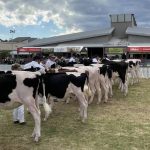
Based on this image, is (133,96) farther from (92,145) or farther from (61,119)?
(92,145)

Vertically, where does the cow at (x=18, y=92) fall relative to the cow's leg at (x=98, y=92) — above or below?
above

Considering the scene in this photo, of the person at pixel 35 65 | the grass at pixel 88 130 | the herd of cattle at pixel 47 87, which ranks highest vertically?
the person at pixel 35 65

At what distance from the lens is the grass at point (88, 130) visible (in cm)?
982

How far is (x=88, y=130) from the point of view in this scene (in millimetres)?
11430

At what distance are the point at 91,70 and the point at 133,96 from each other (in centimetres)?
399

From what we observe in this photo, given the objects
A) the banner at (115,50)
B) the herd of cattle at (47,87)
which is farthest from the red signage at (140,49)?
the herd of cattle at (47,87)

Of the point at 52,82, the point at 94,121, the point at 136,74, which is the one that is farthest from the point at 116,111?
the point at 136,74

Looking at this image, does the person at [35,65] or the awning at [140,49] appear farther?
the awning at [140,49]

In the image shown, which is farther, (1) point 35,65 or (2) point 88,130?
(1) point 35,65

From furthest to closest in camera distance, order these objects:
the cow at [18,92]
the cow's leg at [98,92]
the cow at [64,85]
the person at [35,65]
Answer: the cow's leg at [98,92] → the person at [35,65] → the cow at [64,85] → the cow at [18,92]

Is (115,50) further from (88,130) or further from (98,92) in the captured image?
(88,130)

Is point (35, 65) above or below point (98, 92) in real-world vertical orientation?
above

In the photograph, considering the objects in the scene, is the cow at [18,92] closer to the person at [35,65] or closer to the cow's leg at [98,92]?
the person at [35,65]

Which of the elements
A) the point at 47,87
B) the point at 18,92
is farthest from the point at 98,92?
the point at 18,92
